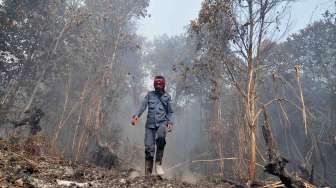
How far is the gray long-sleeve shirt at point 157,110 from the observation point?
5.93 meters

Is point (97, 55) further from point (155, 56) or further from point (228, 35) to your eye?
point (155, 56)

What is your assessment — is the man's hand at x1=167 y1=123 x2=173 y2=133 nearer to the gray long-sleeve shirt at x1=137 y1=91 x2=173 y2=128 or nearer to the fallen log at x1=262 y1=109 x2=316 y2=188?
the gray long-sleeve shirt at x1=137 y1=91 x2=173 y2=128

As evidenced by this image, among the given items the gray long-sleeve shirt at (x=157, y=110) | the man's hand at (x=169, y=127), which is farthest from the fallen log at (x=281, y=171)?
the gray long-sleeve shirt at (x=157, y=110)

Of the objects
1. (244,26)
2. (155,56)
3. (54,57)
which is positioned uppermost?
(155,56)

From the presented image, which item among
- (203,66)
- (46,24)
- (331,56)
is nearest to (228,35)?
(203,66)

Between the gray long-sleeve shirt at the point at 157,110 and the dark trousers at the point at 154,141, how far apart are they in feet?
0.33

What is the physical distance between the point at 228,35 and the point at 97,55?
519 inches

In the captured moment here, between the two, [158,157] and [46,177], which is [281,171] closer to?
[158,157]

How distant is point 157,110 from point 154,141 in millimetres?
549

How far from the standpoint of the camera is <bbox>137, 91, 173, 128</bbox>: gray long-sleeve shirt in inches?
234

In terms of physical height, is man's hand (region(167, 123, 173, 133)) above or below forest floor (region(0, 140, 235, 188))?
above

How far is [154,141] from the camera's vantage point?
592cm

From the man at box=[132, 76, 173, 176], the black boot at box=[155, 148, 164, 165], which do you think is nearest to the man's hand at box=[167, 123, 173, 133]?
the man at box=[132, 76, 173, 176]

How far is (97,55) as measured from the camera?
2122cm
